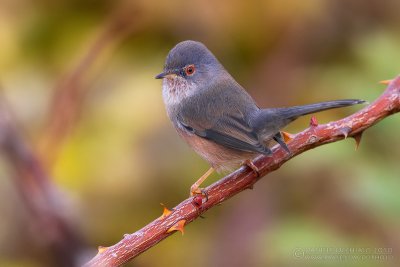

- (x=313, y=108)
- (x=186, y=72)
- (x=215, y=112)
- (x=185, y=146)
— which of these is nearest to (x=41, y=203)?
(x=313, y=108)

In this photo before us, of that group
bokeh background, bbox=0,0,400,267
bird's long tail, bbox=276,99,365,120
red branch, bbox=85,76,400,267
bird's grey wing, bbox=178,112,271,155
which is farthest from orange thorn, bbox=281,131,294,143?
bokeh background, bbox=0,0,400,267

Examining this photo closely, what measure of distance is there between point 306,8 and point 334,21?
678 mm

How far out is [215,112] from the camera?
391cm

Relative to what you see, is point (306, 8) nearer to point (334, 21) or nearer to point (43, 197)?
point (334, 21)

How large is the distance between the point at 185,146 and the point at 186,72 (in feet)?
3.49

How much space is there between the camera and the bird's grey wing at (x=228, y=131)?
349 centimetres

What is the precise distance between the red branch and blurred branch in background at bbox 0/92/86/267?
2.82 feet

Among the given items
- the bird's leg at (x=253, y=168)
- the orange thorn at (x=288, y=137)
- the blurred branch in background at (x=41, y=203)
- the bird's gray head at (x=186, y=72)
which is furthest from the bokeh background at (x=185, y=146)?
the blurred branch in background at (x=41, y=203)

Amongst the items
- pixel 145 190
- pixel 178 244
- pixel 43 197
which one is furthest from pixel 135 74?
pixel 43 197

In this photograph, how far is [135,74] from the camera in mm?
5531

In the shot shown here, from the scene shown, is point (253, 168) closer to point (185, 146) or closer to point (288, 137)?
point (288, 137)

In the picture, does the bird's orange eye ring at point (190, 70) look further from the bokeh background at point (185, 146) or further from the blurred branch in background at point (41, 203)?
the blurred branch in background at point (41, 203)

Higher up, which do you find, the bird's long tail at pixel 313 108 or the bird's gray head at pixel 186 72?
the bird's gray head at pixel 186 72

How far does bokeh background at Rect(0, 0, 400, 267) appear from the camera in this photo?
4.21 meters
